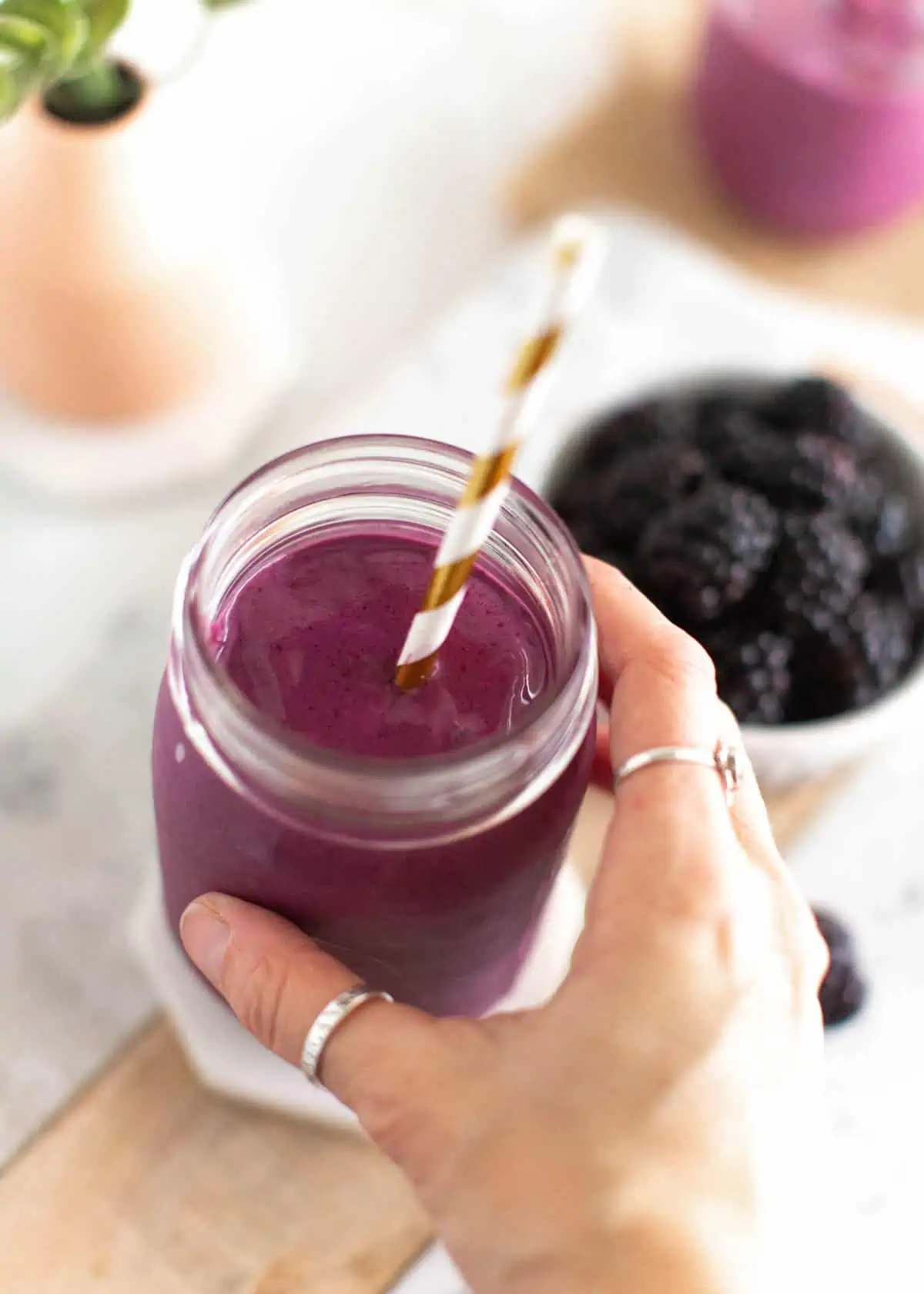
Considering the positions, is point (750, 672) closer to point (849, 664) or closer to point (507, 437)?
point (849, 664)

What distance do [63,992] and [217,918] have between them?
0.24 m

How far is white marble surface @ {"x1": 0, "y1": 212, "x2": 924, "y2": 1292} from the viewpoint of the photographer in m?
0.73

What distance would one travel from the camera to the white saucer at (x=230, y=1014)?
693 mm

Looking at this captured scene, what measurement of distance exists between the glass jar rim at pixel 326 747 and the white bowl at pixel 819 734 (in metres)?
0.24

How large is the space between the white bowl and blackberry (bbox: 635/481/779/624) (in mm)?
77

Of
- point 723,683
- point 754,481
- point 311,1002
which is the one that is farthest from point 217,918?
point 754,481

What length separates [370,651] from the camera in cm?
55

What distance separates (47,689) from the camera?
0.83 m

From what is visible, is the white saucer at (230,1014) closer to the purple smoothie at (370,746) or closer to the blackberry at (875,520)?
the purple smoothie at (370,746)

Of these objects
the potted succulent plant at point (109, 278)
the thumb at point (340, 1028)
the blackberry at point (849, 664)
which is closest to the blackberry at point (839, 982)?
the blackberry at point (849, 664)

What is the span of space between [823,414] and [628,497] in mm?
151

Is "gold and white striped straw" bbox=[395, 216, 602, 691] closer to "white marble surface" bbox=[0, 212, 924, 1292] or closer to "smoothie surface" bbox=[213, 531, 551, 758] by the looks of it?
"smoothie surface" bbox=[213, 531, 551, 758]

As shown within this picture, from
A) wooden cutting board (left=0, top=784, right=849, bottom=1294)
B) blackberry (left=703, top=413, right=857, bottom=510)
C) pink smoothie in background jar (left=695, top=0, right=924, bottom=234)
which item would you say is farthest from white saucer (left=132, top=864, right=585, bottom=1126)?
pink smoothie in background jar (left=695, top=0, right=924, bottom=234)

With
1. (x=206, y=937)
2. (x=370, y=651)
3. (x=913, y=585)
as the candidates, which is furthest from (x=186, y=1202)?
(x=913, y=585)
